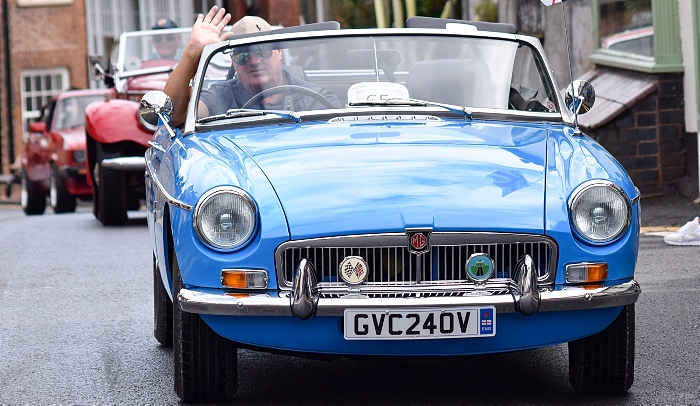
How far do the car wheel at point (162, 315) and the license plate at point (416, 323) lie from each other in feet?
5.76

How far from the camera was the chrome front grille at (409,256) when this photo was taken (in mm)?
4270

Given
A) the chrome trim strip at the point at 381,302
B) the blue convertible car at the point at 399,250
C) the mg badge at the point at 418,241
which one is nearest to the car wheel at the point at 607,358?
the blue convertible car at the point at 399,250

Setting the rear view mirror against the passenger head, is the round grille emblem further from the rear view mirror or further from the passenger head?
the rear view mirror

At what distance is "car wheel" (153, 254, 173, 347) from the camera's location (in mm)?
5828

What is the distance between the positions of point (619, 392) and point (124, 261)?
5475mm

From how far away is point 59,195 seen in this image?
1638 centimetres

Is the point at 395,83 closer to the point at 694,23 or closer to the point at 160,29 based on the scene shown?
the point at 694,23

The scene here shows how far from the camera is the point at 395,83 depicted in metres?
5.62

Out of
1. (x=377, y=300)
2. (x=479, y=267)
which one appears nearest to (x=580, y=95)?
(x=479, y=267)

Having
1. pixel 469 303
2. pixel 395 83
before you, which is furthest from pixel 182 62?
pixel 469 303

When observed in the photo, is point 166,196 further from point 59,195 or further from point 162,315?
point 59,195

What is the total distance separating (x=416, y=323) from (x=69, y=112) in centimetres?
1502

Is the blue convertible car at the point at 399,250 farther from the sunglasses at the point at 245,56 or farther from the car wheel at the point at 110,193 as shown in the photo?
the car wheel at the point at 110,193

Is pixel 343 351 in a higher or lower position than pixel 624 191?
lower
